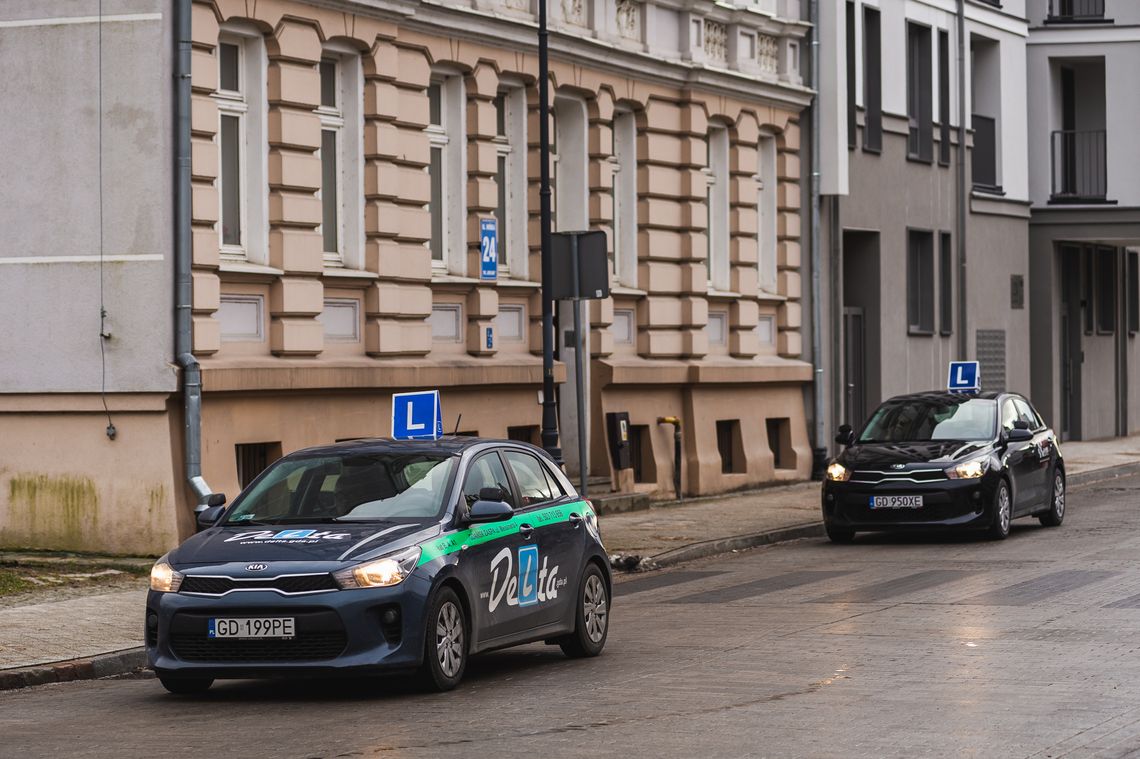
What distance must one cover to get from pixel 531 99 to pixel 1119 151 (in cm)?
2006

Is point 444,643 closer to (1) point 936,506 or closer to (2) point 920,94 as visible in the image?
(1) point 936,506

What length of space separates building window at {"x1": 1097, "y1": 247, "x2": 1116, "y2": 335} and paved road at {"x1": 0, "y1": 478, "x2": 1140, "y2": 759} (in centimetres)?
2959

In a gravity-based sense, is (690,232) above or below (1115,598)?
above

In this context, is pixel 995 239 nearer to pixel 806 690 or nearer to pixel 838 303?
pixel 838 303

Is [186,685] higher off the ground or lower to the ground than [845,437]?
lower

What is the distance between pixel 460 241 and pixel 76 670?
472 inches

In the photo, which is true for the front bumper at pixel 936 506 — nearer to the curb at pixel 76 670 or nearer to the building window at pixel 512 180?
the building window at pixel 512 180

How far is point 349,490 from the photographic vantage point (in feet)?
40.8

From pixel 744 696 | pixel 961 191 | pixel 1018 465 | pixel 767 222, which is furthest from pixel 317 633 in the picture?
pixel 961 191

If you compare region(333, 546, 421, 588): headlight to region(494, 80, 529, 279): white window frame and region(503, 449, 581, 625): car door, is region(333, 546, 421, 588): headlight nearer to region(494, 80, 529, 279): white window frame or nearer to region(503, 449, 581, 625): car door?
region(503, 449, 581, 625): car door

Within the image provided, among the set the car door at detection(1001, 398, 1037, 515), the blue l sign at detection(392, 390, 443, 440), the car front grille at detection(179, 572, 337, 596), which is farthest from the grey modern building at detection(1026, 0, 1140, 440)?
the car front grille at detection(179, 572, 337, 596)

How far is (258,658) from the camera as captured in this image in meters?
11.2

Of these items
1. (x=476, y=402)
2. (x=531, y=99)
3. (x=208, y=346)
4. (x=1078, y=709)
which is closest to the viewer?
(x=1078, y=709)

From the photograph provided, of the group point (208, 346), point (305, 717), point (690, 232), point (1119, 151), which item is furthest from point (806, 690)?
point (1119, 151)
